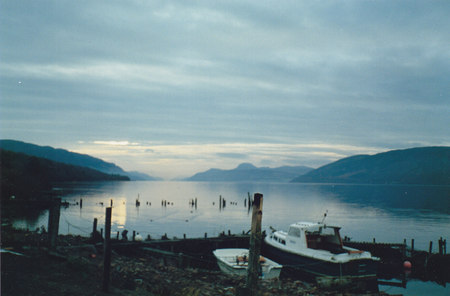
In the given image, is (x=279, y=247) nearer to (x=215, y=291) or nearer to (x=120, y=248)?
(x=215, y=291)

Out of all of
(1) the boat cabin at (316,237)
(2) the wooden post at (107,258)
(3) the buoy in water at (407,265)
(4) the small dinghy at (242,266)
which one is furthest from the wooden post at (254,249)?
(3) the buoy in water at (407,265)

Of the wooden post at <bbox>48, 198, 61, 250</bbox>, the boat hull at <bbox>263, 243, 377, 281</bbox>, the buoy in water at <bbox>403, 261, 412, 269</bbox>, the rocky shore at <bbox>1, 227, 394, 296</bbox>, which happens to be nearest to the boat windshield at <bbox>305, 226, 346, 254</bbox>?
the boat hull at <bbox>263, 243, 377, 281</bbox>

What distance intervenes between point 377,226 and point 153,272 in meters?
65.9

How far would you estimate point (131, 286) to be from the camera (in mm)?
19219

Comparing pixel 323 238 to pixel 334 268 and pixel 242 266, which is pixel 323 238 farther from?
pixel 242 266

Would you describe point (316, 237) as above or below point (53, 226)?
below

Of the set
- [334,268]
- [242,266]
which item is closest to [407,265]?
[334,268]

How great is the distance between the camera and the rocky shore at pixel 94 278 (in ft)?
51.4

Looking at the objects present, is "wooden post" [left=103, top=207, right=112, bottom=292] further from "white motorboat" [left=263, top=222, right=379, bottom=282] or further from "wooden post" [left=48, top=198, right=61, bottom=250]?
"white motorboat" [left=263, top=222, right=379, bottom=282]

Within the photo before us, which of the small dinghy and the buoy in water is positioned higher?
the small dinghy

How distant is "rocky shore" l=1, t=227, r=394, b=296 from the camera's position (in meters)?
15.7

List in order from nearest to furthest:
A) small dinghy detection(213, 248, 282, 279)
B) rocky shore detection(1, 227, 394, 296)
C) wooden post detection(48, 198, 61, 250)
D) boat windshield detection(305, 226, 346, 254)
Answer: rocky shore detection(1, 227, 394, 296) < wooden post detection(48, 198, 61, 250) < small dinghy detection(213, 248, 282, 279) < boat windshield detection(305, 226, 346, 254)

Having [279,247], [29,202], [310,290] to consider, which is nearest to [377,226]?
[279,247]

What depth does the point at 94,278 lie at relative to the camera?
18.5m
